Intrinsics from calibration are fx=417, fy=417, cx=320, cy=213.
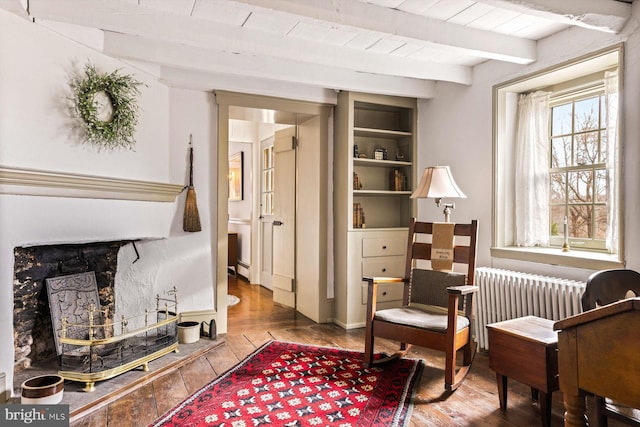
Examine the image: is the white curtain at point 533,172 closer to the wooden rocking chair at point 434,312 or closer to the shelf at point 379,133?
the wooden rocking chair at point 434,312

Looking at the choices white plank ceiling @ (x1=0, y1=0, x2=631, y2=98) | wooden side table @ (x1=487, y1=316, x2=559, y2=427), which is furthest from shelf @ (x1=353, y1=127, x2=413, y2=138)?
wooden side table @ (x1=487, y1=316, x2=559, y2=427)

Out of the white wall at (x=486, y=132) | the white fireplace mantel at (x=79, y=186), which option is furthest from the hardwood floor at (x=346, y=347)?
the white fireplace mantel at (x=79, y=186)

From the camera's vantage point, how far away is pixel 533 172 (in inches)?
133

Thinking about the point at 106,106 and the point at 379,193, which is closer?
the point at 106,106

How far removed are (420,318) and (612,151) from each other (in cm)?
164

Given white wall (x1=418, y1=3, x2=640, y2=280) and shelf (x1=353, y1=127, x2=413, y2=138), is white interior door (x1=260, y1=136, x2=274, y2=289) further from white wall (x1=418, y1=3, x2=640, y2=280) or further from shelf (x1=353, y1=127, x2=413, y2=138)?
white wall (x1=418, y1=3, x2=640, y2=280)

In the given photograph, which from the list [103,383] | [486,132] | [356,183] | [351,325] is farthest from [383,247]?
Answer: [103,383]

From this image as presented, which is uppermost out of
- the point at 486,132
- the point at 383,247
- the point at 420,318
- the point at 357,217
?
the point at 486,132

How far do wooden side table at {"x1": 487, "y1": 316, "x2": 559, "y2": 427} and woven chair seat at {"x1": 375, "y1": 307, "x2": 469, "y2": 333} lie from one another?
12.1 inches

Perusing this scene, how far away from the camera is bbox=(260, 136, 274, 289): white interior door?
5.86 metres

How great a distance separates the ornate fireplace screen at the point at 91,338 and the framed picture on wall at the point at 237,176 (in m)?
3.86

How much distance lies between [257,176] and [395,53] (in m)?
3.45

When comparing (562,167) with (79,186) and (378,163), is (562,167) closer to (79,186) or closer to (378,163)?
(378,163)

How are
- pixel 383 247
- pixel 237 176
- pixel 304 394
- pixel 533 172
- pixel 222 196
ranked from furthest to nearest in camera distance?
pixel 237 176 → pixel 383 247 → pixel 222 196 → pixel 533 172 → pixel 304 394
